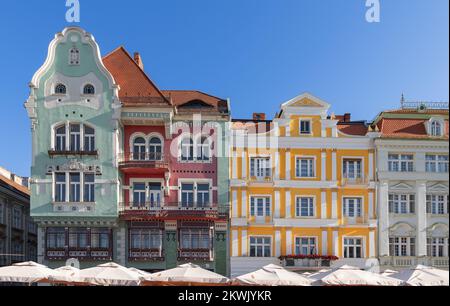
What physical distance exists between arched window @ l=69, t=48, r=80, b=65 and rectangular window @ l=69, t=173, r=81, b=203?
16.2 feet

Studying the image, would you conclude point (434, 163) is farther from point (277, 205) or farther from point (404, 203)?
point (277, 205)

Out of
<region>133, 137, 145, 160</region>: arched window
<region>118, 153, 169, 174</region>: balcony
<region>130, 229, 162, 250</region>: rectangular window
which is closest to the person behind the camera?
<region>118, 153, 169, 174</region>: balcony

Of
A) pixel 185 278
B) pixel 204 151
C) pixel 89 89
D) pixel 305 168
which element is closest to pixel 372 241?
pixel 305 168

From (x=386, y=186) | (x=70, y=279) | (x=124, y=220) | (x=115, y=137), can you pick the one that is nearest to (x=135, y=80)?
(x=115, y=137)

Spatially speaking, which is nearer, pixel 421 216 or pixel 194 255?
pixel 194 255

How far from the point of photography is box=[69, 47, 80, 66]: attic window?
2466cm

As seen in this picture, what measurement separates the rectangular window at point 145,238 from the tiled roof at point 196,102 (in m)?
5.77

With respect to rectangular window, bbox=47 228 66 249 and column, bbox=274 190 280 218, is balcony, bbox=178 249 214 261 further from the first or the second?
rectangular window, bbox=47 228 66 249

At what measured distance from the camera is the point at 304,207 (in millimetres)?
26078

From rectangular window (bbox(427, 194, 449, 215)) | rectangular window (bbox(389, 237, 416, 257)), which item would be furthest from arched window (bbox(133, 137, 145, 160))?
rectangular window (bbox(427, 194, 449, 215))

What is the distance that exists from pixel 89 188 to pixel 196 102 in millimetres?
6307

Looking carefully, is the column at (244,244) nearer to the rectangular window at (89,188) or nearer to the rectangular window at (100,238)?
the rectangular window at (100,238)

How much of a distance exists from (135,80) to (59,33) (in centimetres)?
392
